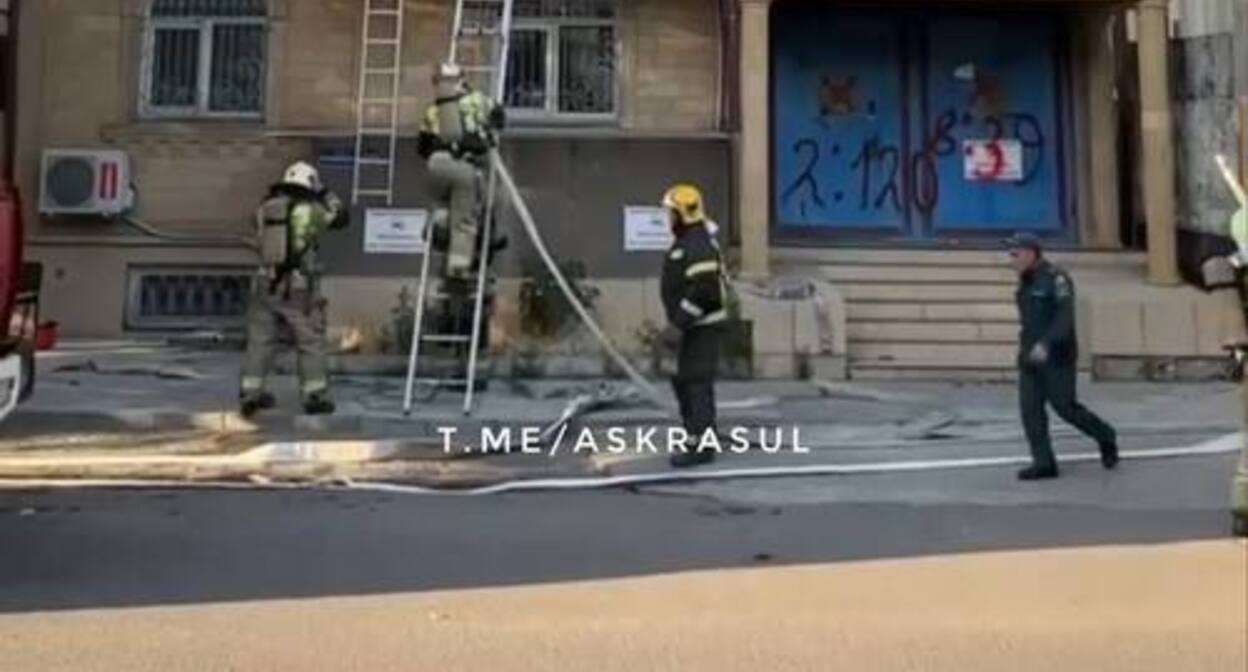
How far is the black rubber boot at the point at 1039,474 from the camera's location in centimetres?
942

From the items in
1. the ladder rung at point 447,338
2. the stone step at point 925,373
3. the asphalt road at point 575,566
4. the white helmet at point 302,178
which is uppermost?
the white helmet at point 302,178

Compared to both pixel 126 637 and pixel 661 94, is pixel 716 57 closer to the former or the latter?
pixel 661 94

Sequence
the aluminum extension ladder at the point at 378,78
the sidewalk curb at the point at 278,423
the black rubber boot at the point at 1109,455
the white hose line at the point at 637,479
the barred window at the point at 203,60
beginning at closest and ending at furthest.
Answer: the white hose line at the point at 637,479, the black rubber boot at the point at 1109,455, the sidewalk curb at the point at 278,423, the aluminum extension ladder at the point at 378,78, the barred window at the point at 203,60

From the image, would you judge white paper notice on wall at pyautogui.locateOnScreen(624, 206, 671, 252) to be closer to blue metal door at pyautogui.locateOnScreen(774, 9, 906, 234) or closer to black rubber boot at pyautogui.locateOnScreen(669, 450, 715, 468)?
blue metal door at pyautogui.locateOnScreen(774, 9, 906, 234)

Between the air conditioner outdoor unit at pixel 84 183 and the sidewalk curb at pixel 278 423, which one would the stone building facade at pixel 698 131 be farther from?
the sidewalk curb at pixel 278 423

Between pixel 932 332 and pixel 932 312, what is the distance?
28 centimetres

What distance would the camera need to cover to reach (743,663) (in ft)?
18.2

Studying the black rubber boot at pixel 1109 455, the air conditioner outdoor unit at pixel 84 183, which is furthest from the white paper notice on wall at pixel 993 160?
the air conditioner outdoor unit at pixel 84 183

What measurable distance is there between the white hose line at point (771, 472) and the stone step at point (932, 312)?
4349 mm

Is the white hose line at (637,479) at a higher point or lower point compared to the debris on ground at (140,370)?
lower


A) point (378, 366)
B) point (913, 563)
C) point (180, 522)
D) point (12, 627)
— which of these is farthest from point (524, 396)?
point (12, 627)

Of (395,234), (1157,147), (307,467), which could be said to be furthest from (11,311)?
(1157,147)

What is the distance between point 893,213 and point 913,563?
9901 millimetres

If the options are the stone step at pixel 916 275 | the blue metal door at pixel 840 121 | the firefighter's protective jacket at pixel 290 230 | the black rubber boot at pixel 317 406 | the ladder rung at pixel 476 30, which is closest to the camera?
the firefighter's protective jacket at pixel 290 230
